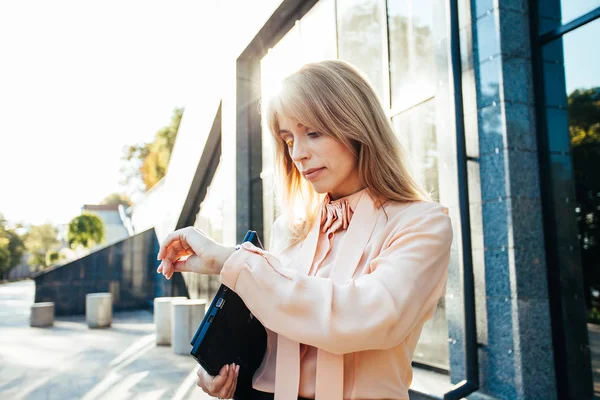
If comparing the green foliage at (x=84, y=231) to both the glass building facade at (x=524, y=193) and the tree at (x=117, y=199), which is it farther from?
the tree at (x=117, y=199)

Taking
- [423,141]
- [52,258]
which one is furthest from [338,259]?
[52,258]

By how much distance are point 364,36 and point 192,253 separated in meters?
4.90

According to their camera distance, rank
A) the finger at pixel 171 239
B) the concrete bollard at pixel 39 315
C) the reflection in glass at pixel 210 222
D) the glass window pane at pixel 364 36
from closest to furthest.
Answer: the finger at pixel 171 239 < the glass window pane at pixel 364 36 < the reflection in glass at pixel 210 222 < the concrete bollard at pixel 39 315

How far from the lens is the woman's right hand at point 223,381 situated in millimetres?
1416

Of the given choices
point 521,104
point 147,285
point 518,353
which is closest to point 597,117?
point 521,104

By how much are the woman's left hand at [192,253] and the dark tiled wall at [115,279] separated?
12849 millimetres

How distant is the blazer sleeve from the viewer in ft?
3.67

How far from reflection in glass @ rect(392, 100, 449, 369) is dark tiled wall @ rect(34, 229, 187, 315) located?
10423 mm

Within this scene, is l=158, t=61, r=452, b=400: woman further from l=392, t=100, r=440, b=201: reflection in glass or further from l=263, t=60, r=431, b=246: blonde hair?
l=392, t=100, r=440, b=201: reflection in glass

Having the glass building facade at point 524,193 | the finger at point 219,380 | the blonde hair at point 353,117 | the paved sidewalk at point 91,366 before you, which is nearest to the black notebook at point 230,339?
the finger at point 219,380

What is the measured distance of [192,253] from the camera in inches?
54.7

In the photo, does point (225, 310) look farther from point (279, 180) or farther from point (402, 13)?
point (402, 13)

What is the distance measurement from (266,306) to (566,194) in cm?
284

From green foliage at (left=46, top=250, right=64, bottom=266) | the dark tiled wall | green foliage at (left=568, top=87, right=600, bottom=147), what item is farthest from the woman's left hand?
green foliage at (left=46, top=250, right=64, bottom=266)
